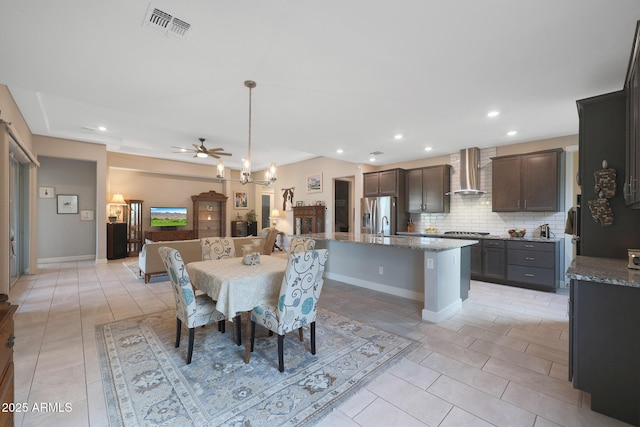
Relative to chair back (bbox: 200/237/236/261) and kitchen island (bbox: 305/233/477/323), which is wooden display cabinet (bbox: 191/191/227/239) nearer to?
kitchen island (bbox: 305/233/477/323)

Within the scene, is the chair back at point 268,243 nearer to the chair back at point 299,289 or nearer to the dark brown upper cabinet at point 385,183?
the dark brown upper cabinet at point 385,183

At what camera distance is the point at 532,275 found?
14.8 feet

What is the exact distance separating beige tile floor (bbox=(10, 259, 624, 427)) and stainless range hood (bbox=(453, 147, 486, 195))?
215cm

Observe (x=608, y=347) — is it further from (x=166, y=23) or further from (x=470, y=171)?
(x=470, y=171)

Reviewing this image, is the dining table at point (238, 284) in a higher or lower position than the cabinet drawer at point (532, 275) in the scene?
higher

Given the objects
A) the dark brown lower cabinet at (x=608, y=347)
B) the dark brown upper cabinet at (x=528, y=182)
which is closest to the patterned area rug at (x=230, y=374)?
the dark brown lower cabinet at (x=608, y=347)

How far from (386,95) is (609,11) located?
1752 millimetres

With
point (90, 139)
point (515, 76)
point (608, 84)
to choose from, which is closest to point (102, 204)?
point (90, 139)

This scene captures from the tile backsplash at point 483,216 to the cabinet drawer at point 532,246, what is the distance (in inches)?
23.9

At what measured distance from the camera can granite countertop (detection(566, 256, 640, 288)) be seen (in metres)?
1.59

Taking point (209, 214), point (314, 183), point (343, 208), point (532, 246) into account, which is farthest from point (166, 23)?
point (209, 214)

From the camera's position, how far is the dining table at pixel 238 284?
2.21 meters

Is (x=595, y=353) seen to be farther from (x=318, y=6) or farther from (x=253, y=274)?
(x=318, y=6)

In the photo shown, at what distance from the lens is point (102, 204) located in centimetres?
650
